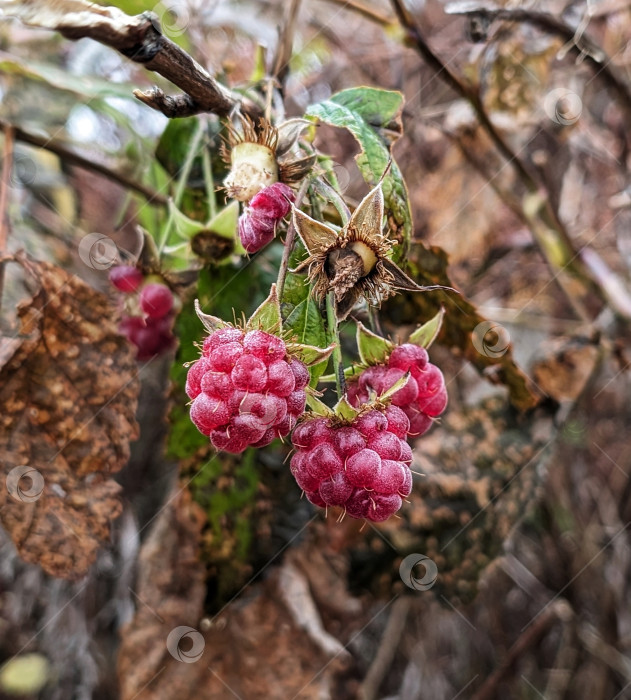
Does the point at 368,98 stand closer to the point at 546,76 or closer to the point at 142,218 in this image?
the point at 142,218

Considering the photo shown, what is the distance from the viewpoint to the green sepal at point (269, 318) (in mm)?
574

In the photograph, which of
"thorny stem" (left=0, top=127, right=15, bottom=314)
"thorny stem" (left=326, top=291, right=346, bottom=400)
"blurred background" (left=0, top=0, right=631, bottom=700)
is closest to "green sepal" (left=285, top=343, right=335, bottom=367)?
"thorny stem" (left=326, top=291, right=346, bottom=400)

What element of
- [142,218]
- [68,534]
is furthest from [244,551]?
[142,218]

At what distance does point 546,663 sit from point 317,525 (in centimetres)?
90

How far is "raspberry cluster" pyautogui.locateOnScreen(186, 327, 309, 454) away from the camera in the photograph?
521mm

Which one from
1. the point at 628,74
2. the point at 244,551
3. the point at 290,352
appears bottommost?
the point at 244,551

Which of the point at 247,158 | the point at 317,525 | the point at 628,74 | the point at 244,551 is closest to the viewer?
the point at 247,158

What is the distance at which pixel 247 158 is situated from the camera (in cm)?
69

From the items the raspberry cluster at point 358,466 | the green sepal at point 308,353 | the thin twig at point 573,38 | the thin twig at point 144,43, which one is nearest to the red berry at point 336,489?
the raspberry cluster at point 358,466

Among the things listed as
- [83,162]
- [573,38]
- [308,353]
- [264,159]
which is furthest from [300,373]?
[573,38]

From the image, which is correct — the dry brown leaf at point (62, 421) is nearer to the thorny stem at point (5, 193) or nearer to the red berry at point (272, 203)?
the thorny stem at point (5, 193)

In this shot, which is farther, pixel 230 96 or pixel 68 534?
pixel 68 534

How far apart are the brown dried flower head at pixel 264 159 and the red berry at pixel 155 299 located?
0.29 m

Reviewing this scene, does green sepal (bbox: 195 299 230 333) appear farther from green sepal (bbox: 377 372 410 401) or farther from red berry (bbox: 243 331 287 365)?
green sepal (bbox: 377 372 410 401)
